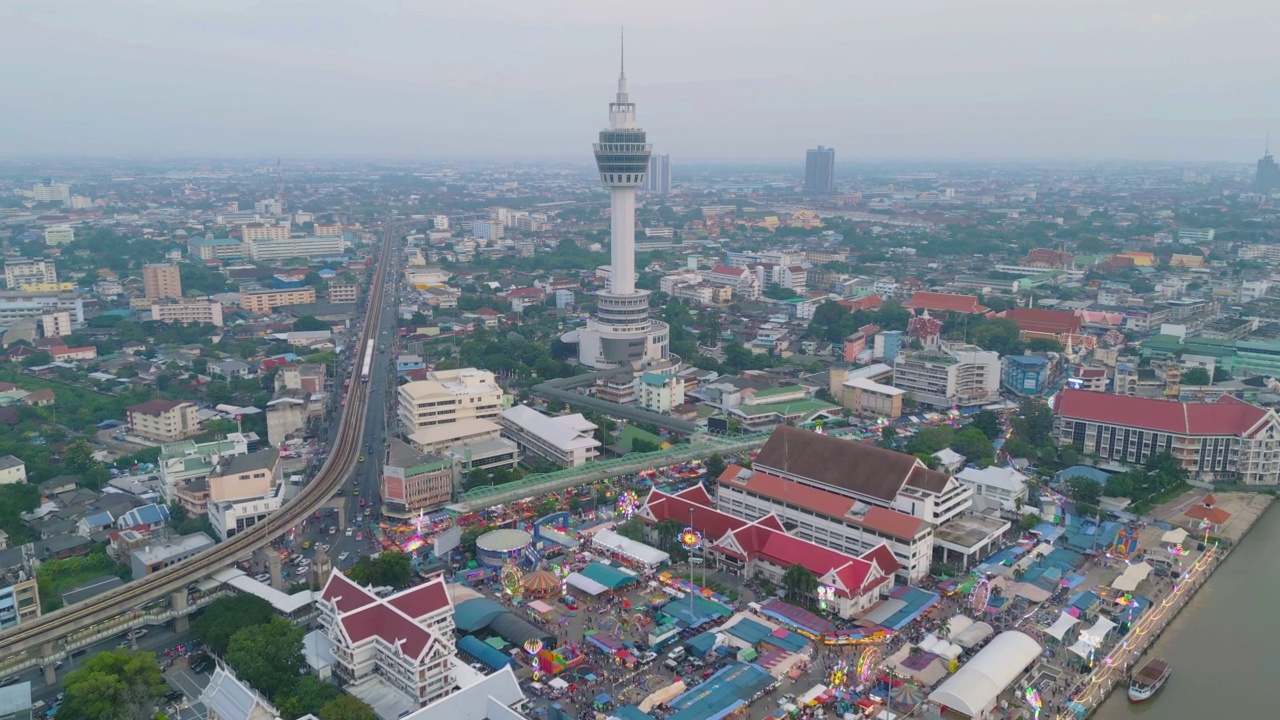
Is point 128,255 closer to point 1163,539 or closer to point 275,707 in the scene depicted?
point 275,707

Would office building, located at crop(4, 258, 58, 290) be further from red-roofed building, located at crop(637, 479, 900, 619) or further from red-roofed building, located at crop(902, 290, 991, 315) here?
red-roofed building, located at crop(902, 290, 991, 315)

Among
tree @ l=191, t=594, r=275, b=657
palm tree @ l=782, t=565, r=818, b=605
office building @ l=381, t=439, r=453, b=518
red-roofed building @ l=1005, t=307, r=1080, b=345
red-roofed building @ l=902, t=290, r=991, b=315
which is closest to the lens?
tree @ l=191, t=594, r=275, b=657

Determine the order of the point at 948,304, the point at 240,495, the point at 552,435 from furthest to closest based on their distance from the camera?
the point at 948,304 < the point at 552,435 < the point at 240,495

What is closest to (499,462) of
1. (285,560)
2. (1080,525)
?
(285,560)

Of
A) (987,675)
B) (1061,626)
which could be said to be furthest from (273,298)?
(987,675)

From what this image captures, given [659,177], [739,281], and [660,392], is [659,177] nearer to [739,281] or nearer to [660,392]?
[739,281]

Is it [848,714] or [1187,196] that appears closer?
[848,714]

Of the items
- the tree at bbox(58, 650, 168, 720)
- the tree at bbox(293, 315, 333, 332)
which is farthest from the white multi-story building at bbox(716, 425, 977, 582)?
the tree at bbox(293, 315, 333, 332)
